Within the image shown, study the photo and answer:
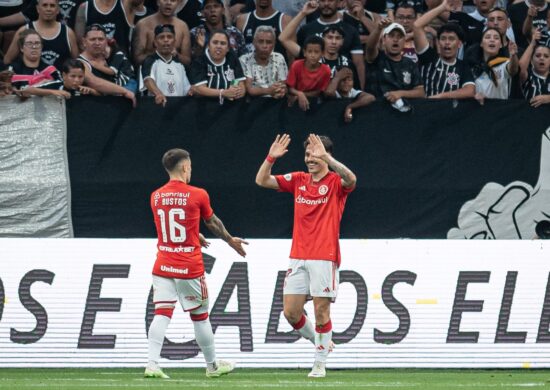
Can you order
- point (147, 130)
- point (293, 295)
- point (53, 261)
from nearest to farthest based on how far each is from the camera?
point (293, 295)
point (53, 261)
point (147, 130)

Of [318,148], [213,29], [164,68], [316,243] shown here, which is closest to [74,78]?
[164,68]

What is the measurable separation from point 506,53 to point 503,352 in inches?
182

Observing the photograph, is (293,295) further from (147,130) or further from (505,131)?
(505,131)

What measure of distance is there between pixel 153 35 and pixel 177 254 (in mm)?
5347

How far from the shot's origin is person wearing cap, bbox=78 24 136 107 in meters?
13.6

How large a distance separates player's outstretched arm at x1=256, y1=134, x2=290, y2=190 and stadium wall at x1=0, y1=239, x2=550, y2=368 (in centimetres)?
187

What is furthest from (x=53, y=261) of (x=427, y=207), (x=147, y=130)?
(x=427, y=207)

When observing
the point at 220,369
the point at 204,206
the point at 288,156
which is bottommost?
the point at 220,369

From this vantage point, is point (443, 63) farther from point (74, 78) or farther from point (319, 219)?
point (319, 219)

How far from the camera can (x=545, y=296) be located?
12.3m

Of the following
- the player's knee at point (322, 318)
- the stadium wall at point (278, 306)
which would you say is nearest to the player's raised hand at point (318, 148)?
the player's knee at point (322, 318)

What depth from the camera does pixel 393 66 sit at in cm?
1444

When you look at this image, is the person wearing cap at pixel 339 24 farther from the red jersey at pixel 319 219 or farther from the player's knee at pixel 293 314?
the player's knee at pixel 293 314

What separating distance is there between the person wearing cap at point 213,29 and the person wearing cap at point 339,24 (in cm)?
79
